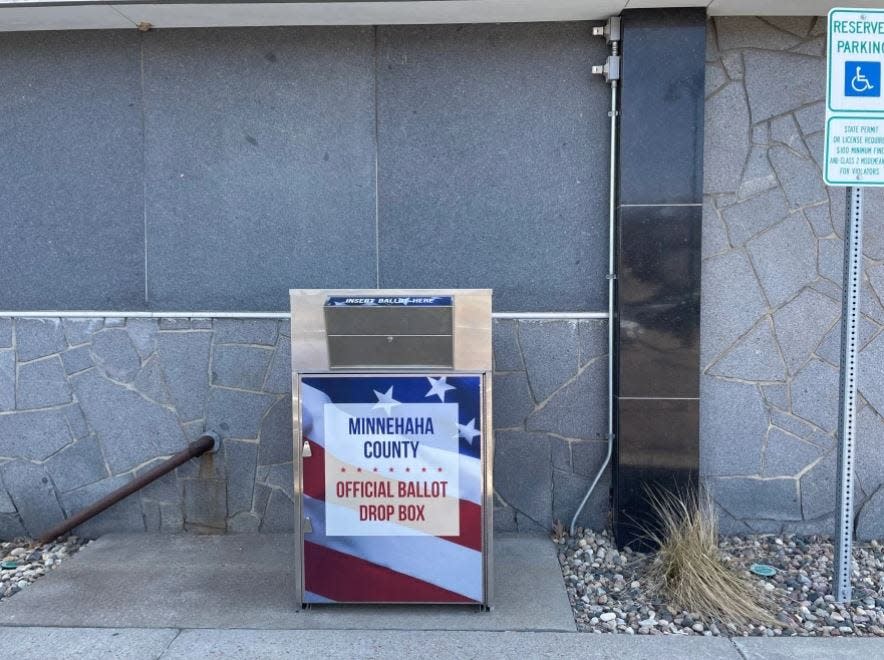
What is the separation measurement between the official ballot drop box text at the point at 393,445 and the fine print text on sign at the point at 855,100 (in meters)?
1.84

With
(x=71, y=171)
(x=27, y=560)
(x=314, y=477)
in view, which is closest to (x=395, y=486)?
(x=314, y=477)

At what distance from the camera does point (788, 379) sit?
5070 mm

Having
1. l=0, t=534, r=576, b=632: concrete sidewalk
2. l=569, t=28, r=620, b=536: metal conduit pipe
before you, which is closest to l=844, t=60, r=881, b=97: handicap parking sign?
l=569, t=28, r=620, b=536: metal conduit pipe

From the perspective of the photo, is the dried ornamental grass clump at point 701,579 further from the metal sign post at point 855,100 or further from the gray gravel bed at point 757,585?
the metal sign post at point 855,100

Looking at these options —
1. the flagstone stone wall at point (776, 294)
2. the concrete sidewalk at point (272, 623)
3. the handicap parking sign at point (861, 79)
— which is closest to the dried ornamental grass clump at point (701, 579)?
the concrete sidewalk at point (272, 623)

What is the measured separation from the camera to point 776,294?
16.6ft

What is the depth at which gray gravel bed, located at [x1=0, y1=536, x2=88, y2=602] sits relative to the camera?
464cm

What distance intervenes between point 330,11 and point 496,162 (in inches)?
52.4

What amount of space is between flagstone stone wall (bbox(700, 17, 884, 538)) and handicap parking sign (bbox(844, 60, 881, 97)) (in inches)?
45.0

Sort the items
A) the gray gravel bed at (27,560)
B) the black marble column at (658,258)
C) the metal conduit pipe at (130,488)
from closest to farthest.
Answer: the gray gravel bed at (27,560), the black marble column at (658,258), the metal conduit pipe at (130,488)

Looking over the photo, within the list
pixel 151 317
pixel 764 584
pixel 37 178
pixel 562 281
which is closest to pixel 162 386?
pixel 151 317

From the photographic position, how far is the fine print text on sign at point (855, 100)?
386 centimetres

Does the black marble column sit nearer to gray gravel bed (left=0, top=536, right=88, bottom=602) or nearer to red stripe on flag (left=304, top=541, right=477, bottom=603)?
red stripe on flag (left=304, top=541, right=477, bottom=603)

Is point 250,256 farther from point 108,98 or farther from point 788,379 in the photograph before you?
point 788,379
